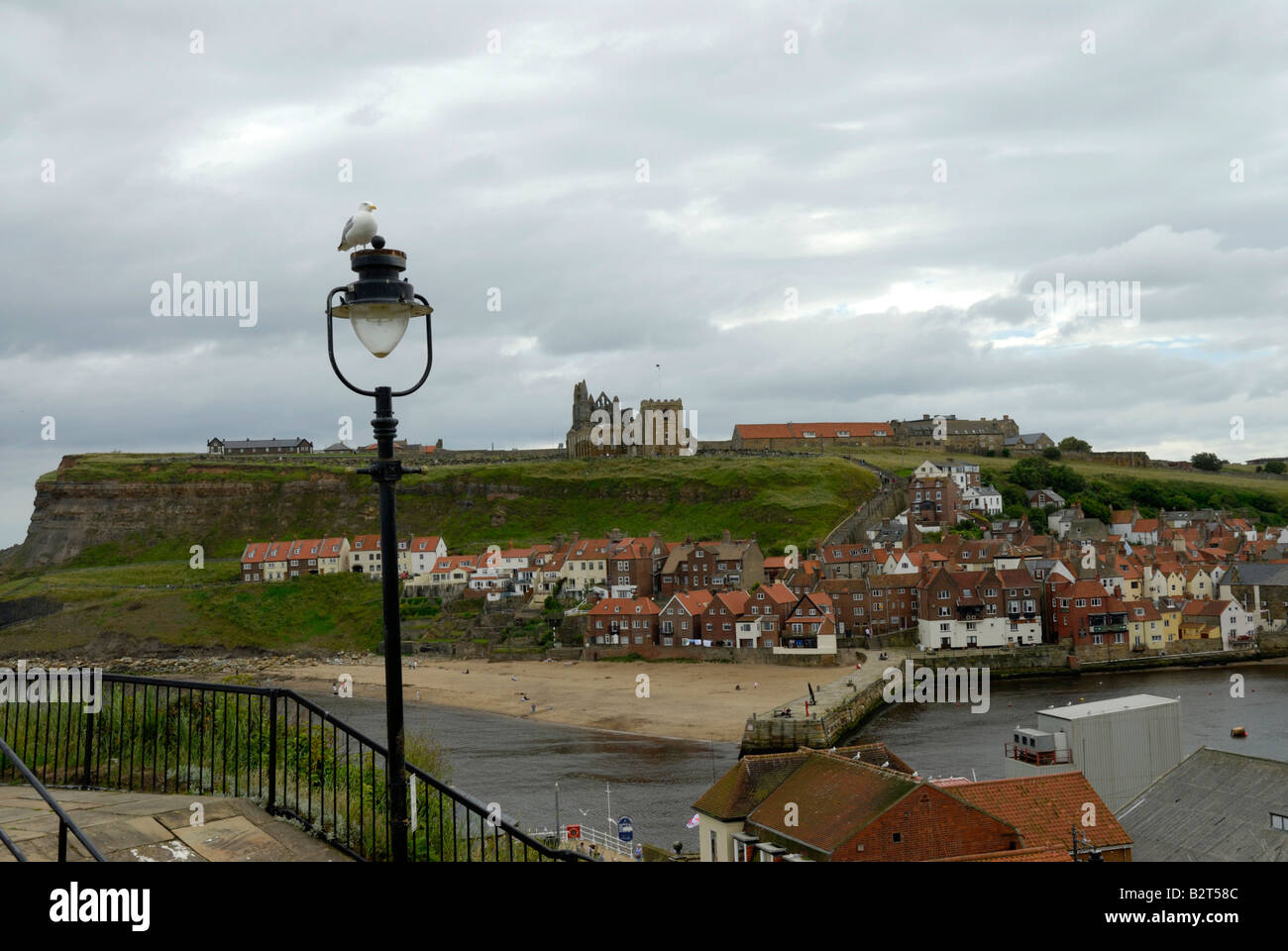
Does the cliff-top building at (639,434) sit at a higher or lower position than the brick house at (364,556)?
higher

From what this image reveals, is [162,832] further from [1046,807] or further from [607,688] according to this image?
[607,688]

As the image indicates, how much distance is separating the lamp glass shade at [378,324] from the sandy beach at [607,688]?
44460 mm

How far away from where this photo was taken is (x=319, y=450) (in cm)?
17912

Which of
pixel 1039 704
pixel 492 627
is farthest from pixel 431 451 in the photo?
pixel 1039 704

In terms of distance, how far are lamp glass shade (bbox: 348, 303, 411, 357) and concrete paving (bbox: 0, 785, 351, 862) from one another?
12.2ft

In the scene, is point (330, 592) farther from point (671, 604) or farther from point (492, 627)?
point (671, 604)

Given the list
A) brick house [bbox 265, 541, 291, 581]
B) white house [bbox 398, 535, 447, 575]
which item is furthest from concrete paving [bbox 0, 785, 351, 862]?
brick house [bbox 265, 541, 291, 581]

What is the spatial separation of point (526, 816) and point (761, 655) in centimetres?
4042

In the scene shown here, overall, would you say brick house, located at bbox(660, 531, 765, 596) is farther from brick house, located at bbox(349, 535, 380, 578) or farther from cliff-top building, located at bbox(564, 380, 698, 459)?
cliff-top building, located at bbox(564, 380, 698, 459)

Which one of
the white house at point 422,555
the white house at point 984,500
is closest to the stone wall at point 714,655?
the white house at point 422,555

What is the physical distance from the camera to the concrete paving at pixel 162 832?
6867 mm

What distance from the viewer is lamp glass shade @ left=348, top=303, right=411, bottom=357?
580 cm

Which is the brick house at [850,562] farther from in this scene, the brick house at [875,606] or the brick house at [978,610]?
the brick house at [978,610]
